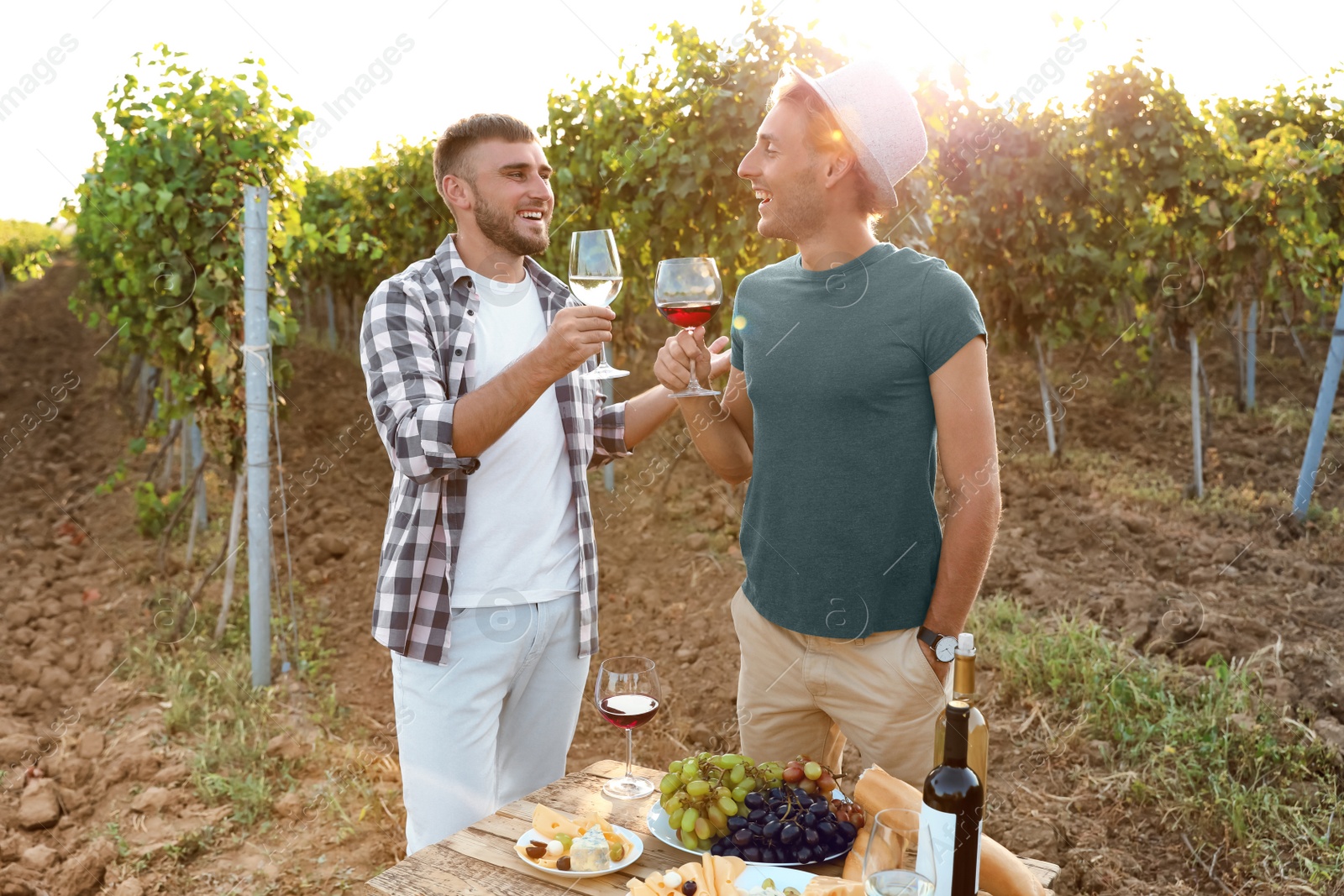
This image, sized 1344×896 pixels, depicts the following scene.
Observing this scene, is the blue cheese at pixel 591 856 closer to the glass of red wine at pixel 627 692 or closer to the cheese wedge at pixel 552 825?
the cheese wedge at pixel 552 825

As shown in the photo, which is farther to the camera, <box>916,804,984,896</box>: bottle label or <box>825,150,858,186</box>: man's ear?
<box>825,150,858,186</box>: man's ear

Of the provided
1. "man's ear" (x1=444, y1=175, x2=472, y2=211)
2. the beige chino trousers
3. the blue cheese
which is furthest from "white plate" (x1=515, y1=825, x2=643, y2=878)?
"man's ear" (x1=444, y1=175, x2=472, y2=211)

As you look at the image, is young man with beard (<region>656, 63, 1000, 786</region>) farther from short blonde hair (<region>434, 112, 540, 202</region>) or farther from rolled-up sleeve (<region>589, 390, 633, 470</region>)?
short blonde hair (<region>434, 112, 540, 202</region>)

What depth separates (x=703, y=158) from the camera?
213 inches

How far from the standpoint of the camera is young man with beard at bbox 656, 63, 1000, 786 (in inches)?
73.0

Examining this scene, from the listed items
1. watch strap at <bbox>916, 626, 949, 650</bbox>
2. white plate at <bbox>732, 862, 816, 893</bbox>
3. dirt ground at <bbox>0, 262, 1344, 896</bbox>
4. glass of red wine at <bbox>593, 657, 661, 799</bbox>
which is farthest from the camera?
dirt ground at <bbox>0, 262, 1344, 896</bbox>

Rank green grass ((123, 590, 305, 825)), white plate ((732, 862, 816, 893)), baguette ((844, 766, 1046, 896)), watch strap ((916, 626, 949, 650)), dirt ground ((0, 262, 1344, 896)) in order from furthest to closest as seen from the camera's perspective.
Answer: green grass ((123, 590, 305, 825))
dirt ground ((0, 262, 1344, 896))
watch strap ((916, 626, 949, 650))
white plate ((732, 862, 816, 893))
baguette ((844, 766, 1046, 896))

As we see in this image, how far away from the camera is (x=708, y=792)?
1.62m

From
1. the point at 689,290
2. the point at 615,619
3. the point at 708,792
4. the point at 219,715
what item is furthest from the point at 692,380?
the point at 615,619

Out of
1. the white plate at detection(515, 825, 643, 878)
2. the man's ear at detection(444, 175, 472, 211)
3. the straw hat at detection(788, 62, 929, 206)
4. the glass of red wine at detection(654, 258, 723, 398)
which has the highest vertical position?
the straw hat at detection(788, 62, 929, 206)

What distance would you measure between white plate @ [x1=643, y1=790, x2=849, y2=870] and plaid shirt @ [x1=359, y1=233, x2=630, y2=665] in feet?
2.04

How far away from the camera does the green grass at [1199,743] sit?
9.84 feet

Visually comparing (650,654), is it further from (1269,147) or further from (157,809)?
(1269,147)

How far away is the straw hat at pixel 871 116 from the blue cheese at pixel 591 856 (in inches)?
53.1
